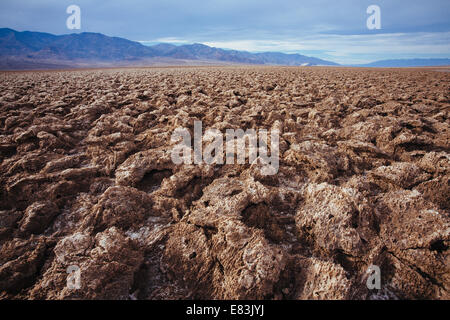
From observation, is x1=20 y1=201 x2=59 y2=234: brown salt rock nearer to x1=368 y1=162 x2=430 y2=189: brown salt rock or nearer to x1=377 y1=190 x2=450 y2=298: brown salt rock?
x1=377 y1=190 x2=450 y2=298: brown salt rock

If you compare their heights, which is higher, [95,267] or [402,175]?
[402,175]

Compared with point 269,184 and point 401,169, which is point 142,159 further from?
point 401,169

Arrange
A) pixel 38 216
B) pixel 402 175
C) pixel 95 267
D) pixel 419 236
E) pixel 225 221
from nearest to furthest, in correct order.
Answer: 1. pixel 95 267
2. pixel 419 236
3. pixel 225 221
4. pixel 38 216
5. pixel 402 175

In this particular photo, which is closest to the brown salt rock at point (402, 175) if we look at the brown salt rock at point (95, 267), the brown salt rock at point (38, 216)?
the brown salt rock at point (95, 267)

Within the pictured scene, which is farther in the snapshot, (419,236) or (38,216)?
(38,216)

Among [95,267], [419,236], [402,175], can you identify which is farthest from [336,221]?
[95,267]

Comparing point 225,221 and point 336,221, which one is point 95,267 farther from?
point 336,221

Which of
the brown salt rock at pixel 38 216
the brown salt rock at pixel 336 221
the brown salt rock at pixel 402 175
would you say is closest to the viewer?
the brown salt rock at pixel 336 221

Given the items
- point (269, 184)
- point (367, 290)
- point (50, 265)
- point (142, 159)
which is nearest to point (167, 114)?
point (142, 159)

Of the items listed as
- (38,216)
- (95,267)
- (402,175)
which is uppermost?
(402,175)

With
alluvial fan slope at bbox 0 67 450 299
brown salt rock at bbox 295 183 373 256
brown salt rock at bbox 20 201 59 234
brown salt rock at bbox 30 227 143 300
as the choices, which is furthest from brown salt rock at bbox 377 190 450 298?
brown salt rock at bbox 20 201 59 234

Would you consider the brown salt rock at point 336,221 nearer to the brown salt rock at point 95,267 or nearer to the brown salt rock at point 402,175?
the brown salt rock at point 402,175
